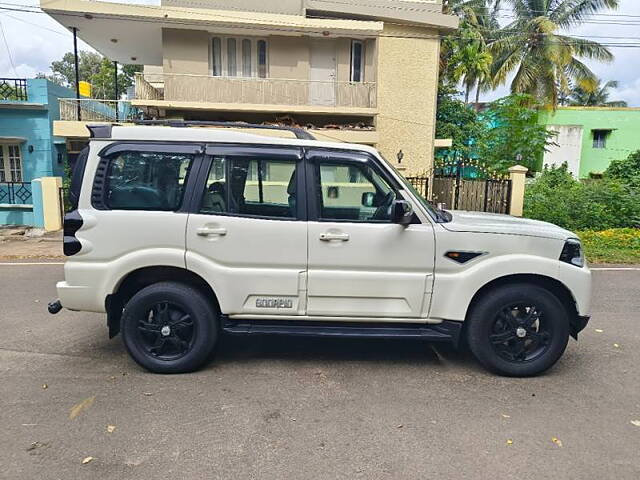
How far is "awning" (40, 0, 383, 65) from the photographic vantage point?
1534cm

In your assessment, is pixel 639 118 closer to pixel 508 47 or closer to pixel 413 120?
pixel 508 47

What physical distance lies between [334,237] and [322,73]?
1545 cm

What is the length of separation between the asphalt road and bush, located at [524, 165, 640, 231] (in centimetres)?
945

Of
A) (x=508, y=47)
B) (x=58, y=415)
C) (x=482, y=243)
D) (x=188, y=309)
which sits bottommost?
(x=58, y=415)

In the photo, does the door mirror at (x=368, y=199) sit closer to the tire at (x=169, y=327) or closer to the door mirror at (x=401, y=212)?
the door mirror at (x=401, y=212)

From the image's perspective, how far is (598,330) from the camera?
5523 millimetres

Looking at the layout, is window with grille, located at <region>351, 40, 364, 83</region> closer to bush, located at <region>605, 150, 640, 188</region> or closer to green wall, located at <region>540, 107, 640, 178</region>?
bush, located at <region>605, 150, 640, 188</region>

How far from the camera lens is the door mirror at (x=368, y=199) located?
4.14 metres

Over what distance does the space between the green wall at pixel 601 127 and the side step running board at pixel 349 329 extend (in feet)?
87.8

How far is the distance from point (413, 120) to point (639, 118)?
53.1ft

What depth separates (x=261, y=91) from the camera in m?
17.0

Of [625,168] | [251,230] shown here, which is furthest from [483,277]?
[625,168]

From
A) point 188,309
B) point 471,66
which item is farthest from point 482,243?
point 471,66

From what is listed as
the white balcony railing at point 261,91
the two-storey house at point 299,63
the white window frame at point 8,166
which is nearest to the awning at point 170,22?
the two-storey house at point 299,63
